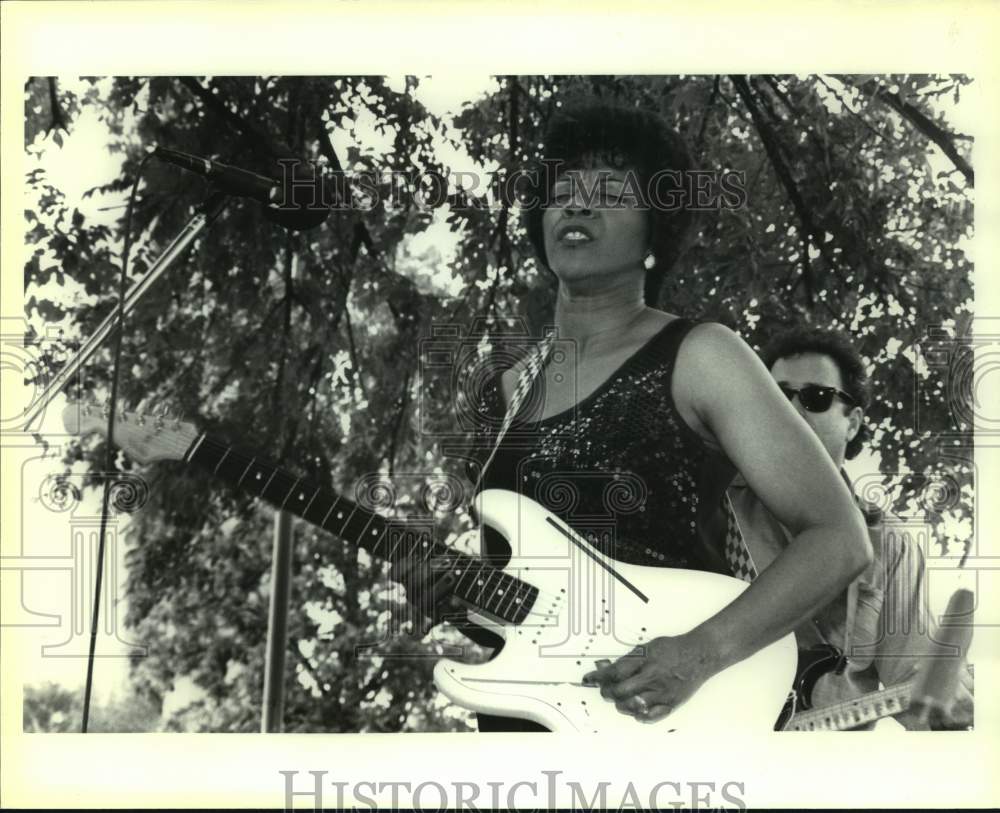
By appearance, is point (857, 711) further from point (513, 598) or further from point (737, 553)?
point (513, 598)

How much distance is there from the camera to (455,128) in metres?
3.15

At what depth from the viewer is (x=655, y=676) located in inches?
118

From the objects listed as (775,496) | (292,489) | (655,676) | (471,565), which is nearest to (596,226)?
(775,496)

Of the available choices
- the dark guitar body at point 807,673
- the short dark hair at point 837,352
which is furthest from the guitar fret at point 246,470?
the dark guitar body at point 807,673

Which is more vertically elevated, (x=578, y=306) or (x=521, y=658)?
(x=578, y=306)

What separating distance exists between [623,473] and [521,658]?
1.70 ft

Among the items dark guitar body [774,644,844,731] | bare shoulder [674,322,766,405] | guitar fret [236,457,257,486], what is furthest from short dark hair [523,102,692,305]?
dark guitar body [774,644,844,731]

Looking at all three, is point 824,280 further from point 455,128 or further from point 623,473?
point 455,128

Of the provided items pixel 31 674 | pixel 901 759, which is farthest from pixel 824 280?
pixel 31 674

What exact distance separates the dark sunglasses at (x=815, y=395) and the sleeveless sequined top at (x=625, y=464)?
10.7 inches

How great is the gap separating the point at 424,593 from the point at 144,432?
811 mm

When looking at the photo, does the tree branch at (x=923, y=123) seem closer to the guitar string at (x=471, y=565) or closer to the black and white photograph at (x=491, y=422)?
the black and white photograph at (x=491, y=422)

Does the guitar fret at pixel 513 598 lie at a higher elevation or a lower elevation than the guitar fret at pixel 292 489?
lower

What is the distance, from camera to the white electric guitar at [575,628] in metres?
3.01
